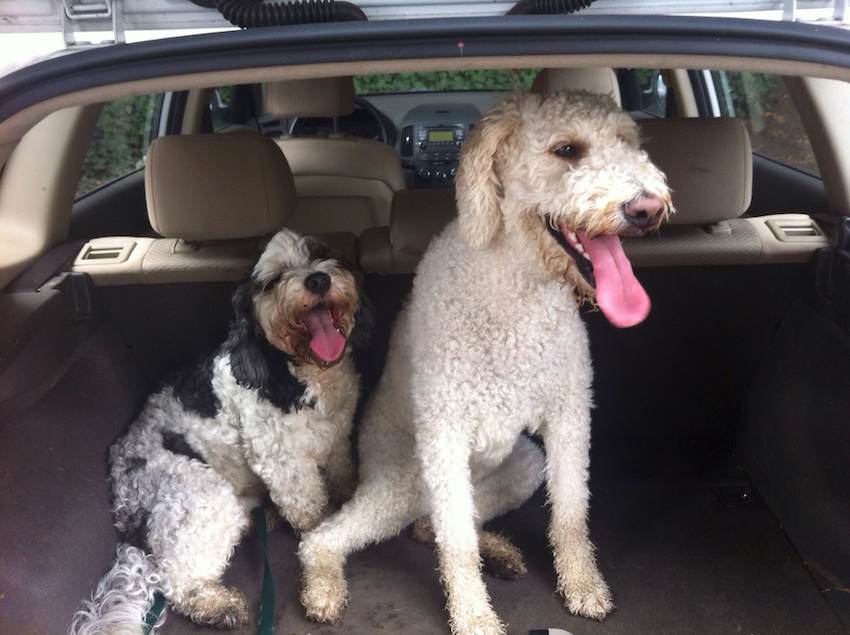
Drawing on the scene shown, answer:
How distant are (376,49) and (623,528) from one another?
1.89 m

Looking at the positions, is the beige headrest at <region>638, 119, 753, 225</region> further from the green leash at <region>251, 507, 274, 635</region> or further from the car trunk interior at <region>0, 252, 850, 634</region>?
the green leash at <region>251, 507, 274, 635</region>

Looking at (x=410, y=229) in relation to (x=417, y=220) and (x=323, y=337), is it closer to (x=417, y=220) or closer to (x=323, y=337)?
(x=417, y=220)

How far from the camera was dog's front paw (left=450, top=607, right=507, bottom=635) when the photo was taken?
7.52ft

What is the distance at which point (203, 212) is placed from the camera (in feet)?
8.30

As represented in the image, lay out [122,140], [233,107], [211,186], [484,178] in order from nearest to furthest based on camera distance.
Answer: [484,178], [211,186], [122,140], [233,107]

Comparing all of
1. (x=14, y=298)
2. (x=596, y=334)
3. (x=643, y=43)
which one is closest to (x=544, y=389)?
(x=596, y=334)

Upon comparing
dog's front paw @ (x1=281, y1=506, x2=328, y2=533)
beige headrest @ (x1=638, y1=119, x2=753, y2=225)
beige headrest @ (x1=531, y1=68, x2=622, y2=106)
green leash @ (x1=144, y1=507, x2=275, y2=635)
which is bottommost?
green leash @ (x1=144, y1=507, x2=275, y2=635)

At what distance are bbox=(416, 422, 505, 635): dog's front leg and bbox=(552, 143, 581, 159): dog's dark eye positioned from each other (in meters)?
0.80

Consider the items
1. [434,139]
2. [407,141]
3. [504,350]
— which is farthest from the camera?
[407,141]

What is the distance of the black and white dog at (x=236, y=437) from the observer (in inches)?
96.0

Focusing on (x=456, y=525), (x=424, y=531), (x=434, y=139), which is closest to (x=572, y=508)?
(x=456, y=525)

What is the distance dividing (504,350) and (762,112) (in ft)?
7.31

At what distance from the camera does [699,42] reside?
1567 mm

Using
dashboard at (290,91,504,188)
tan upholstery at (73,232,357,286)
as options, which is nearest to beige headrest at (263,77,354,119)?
tan upholstery at (73,232,357,286)
